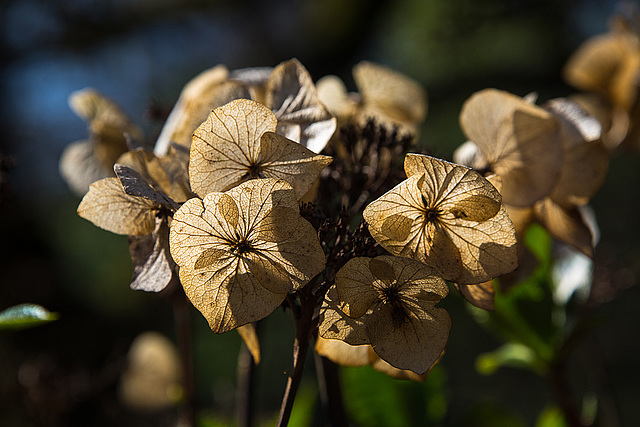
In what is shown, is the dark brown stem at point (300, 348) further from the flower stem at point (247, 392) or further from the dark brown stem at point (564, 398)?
the dark brown stem at point (564, 398)

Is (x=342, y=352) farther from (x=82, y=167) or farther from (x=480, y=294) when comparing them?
(x=82, y=167)

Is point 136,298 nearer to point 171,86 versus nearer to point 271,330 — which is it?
point 271,330

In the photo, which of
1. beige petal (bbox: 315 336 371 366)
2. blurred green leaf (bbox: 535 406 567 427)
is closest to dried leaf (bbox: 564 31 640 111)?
blurred green leaf (bbox: 535 406 567 427)

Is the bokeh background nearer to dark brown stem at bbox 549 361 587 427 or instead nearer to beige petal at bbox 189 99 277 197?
dark brown stem at bbox 549 361 587 427

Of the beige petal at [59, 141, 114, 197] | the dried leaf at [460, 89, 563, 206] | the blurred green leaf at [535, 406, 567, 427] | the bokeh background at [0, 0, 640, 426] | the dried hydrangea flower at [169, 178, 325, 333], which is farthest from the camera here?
the bokeh background at [0, 0, 640, 426]

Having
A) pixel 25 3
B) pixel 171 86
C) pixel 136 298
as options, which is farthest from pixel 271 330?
pixel 25 3

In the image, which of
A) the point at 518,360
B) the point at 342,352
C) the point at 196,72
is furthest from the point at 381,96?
the point at 196,72

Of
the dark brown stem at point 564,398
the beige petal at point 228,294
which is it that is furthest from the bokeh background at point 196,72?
the beige petal at point 228,294
